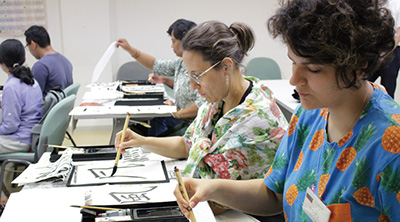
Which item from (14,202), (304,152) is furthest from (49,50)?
(304,152)

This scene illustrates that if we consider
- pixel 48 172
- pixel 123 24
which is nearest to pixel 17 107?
pixel 48 172

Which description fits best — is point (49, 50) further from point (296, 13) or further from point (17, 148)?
point (296, 13)

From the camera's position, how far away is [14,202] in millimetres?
1356

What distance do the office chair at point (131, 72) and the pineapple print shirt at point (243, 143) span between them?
12.2 ft

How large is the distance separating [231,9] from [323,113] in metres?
4.63

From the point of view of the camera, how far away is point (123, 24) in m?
5.28

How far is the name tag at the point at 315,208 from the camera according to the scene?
2.99 feet

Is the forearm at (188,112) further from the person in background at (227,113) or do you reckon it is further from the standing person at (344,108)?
the standing person at (344,108)

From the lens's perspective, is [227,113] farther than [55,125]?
No

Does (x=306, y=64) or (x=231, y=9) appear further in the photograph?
(x=231, y=9)

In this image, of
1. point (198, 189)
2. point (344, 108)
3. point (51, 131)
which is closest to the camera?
point (344, 108)

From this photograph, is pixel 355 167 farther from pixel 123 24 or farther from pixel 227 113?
pixel 123 24

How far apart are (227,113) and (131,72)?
3.80m

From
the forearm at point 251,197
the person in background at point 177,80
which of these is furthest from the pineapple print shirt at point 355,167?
the person in background at point 177,80
